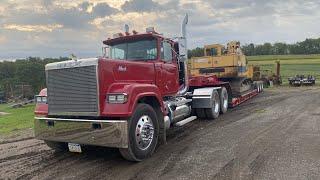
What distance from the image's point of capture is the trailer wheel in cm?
1245

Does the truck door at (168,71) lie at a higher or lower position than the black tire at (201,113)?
higher

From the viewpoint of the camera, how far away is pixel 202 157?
24.6ft

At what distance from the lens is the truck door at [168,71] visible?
30.3 feet

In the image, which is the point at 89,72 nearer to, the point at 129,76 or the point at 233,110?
the point at 129,76

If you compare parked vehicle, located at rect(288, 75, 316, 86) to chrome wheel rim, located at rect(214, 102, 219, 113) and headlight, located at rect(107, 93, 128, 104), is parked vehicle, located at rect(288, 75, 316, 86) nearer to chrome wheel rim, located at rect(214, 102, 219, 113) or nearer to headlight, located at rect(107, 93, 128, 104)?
chrome wheel rim, located at rect(214, 102, 219, 113)

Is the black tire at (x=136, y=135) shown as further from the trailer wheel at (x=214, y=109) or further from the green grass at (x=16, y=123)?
the green grass at (x=16, y=123)

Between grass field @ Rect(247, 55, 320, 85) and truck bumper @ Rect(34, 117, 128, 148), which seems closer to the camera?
truck bumper @ Rect(34, 117, 128, 148)

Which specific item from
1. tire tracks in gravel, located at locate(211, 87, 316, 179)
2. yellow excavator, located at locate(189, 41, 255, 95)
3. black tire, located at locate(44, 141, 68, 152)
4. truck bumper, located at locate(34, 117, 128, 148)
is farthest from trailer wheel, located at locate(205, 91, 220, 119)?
truck bumper, located at locate(34, 117, 128, 148)

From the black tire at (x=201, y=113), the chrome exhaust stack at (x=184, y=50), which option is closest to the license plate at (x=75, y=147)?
the chrome exhaust stack at (x=184, y=50)

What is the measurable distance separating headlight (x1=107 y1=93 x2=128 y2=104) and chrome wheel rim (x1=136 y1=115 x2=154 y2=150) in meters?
0.64

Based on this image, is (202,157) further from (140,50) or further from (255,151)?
(140,50)

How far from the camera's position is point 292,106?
14898 millimetres

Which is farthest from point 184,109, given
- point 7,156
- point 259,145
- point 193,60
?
point 193,60

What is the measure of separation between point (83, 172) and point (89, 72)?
1.83 meters
